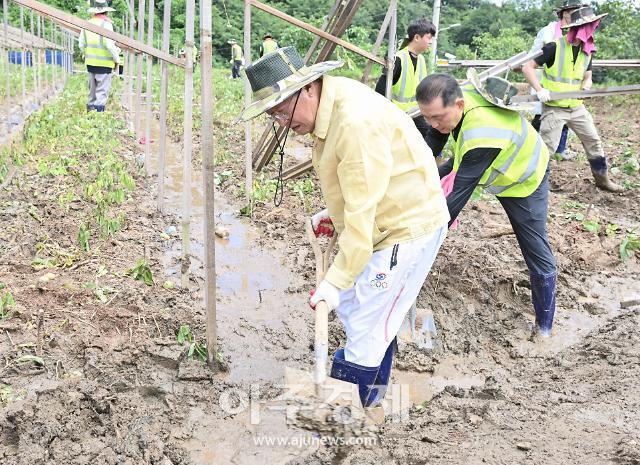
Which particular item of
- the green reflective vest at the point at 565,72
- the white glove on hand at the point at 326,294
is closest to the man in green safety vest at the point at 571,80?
the green reflective vest at the point at 565,72

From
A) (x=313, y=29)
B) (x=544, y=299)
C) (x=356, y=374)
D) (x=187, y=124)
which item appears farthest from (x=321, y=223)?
(x=313, y=29)

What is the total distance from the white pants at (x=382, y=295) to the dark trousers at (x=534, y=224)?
1.31 meters

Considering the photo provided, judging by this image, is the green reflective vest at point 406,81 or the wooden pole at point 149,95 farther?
the green reflective vest at point 406,81

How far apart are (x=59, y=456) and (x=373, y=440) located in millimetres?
1280

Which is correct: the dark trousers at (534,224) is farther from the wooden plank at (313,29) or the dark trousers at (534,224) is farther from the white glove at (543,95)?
the white glove at (543,95)

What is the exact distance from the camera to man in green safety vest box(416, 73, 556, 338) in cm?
321

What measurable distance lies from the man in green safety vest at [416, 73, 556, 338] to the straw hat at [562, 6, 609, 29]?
10.1ft

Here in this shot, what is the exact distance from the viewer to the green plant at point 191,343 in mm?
3319

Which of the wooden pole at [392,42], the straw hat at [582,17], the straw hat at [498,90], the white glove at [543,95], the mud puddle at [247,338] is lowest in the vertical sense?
the mud puddle at [247,338]

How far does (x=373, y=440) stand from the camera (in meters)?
2.57

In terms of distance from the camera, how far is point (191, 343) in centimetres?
337

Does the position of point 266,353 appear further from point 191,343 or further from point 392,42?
point 392,42

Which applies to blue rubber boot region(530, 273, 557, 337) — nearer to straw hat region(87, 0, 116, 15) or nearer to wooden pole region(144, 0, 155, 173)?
wooden pole region(144, 0, 155, 173)

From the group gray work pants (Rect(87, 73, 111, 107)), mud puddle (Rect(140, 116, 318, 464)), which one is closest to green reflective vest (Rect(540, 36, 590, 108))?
mud puddle (Rect(140, 116, 318, 464))
